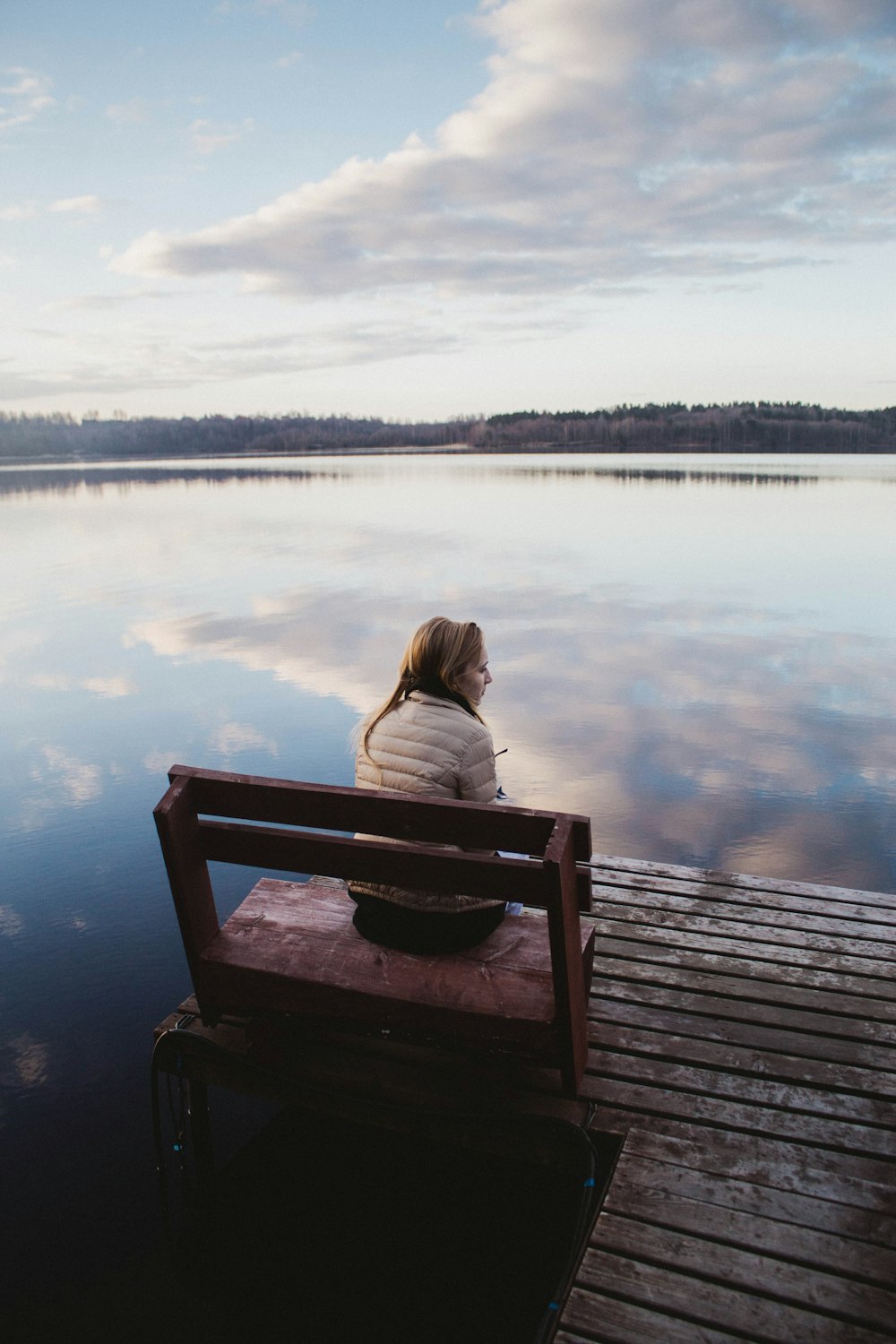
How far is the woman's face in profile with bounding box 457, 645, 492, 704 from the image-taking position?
3.23 m

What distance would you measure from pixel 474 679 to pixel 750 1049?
1667 mm

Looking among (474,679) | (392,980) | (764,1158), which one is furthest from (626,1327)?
(474,679)

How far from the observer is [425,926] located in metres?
3.01

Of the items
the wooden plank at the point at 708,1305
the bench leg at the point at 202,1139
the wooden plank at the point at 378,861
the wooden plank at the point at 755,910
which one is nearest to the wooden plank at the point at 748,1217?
the wooden plank at the point at 708,1305

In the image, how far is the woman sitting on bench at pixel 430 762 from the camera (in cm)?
299

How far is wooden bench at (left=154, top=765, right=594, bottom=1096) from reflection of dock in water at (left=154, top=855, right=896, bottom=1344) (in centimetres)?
21

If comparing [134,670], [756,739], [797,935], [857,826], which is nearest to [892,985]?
[797,935]

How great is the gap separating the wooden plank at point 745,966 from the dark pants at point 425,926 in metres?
1.01

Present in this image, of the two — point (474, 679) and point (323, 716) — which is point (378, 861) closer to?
point (474, 679)

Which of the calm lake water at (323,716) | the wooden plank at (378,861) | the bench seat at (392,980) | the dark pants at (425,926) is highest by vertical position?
the wooden plank at (378,861)

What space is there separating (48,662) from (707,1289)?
42.6ft

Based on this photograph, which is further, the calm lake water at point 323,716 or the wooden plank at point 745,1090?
the calm lake water at point 323,716

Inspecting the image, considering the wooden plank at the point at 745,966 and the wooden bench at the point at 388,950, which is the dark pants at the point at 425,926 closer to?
the wooden bench at the point at 388,950

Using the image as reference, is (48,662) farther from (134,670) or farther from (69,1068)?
(69,1068)
